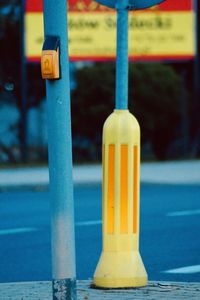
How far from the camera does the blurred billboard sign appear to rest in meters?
35.4

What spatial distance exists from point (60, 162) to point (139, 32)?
1183 inches

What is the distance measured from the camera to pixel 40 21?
34625 millimetres

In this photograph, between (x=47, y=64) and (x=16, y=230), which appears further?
(x=16, y=230)

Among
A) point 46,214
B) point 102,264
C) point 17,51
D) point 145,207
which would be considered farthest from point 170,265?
point 17,51

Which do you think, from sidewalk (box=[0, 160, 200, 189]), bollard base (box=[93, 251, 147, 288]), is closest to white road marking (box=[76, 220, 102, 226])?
bollard base (box=[93, 251, 147, 288])

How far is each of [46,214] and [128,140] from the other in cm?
709

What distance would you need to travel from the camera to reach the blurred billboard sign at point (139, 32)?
35375 mm

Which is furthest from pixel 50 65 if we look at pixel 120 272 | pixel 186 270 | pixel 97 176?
pixel 97 176

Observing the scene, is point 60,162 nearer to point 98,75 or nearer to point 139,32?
A: point 98,75

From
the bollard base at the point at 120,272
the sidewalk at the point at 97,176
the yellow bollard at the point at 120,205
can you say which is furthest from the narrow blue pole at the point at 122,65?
the sidewalk at the point at 97,176

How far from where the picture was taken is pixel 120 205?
7.80 metres

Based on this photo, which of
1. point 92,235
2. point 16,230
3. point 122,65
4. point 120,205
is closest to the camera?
point 120,205

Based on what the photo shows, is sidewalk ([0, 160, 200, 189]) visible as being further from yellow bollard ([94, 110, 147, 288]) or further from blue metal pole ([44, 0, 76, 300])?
blue metal pole ([44, 0, 76, 300])

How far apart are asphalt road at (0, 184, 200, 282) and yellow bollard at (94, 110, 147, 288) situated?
114 cm
